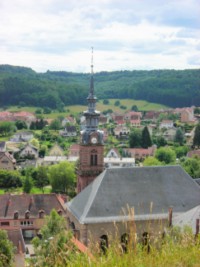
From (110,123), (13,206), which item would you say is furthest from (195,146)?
(13,206)

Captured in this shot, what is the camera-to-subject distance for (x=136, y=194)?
28.3m

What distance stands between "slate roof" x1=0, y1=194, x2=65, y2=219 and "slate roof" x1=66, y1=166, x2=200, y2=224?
11552mm

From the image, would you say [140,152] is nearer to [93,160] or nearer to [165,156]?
[165,156]

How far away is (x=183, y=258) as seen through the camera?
8.58m

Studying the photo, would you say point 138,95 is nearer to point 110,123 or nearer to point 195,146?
point 110,123

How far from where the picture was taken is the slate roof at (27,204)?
134ft

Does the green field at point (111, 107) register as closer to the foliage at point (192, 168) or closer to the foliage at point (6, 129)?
the foliage at point (6, 129)

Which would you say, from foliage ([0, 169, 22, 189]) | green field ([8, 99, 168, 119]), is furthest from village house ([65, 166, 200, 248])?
green field ([8, 99, 168, 119])

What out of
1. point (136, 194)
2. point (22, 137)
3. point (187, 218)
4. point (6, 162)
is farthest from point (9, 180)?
point (22, 137)

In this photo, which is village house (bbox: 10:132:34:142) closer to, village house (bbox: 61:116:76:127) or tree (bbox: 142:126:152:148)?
village house (bbox: 61:116:76:127)

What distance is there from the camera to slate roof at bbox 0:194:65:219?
1609 inches

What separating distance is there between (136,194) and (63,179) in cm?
2809

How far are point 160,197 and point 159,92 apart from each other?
511 ft

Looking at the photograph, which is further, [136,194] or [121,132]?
[121,132]
